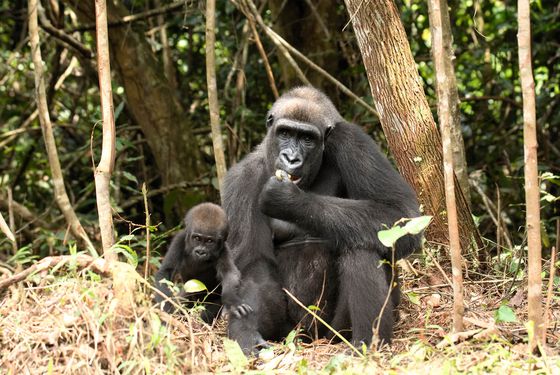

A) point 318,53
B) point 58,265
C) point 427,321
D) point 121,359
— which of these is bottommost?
point 427,321

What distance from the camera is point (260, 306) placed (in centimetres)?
516

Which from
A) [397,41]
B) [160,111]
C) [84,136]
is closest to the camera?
[397,41]

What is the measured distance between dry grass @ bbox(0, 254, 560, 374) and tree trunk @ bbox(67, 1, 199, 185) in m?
4.08

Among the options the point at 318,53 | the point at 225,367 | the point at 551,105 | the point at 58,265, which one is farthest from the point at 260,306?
the point at 551,105

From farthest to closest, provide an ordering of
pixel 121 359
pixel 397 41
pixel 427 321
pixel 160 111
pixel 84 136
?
pixel 84 136 < pixel 160 111 < pixel 397 41 < pixel 427 321 < pixel 121 359

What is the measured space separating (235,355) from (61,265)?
108cm

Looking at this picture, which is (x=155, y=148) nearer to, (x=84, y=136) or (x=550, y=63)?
(x=84, y=136)

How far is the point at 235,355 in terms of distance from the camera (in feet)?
14.5

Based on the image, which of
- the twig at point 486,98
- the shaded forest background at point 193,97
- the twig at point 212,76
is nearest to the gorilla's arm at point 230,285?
the twig at point 212,76

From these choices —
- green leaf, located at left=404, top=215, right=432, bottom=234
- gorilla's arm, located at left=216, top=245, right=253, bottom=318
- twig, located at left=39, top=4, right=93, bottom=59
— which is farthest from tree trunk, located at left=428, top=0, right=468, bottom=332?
twig, located at left=39, top=4, right=93, bottom=59

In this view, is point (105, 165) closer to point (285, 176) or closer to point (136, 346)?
point (285, 176)

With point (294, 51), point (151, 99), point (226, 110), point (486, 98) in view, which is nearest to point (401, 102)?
point (294, 51)

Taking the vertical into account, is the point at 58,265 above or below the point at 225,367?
above

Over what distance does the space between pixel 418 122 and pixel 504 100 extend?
3.09 m
